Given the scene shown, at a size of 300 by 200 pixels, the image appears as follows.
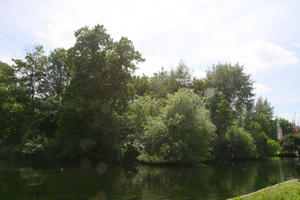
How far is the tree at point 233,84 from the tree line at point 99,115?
10873 mm

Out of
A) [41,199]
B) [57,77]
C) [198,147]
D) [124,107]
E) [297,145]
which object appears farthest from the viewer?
[297,145]

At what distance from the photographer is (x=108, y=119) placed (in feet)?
120

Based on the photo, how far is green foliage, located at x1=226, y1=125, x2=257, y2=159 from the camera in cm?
4784

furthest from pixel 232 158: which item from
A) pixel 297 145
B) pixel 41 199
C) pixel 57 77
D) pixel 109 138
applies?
pixel 41 199

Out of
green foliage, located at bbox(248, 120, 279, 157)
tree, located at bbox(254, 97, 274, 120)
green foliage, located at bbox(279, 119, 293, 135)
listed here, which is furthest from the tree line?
green foliage, located at bbox(279, 119, 293, 135)

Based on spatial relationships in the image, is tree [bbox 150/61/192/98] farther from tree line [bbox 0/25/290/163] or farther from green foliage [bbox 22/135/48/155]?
green foliage [bbox 22/135/48/155]

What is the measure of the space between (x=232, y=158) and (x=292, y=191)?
4094 centimetres

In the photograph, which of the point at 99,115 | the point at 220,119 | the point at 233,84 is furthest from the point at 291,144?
the point at 99,115

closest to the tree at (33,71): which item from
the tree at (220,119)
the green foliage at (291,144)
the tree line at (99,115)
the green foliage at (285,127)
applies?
the tree line at (99,115)

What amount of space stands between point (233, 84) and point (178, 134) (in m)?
30.9

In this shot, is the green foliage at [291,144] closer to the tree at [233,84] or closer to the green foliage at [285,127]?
the tree at [233,84]

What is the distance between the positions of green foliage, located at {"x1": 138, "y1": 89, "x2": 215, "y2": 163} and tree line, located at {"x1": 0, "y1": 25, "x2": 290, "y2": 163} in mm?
132

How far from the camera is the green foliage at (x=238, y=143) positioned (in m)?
47.8

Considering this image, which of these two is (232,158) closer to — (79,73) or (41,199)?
(79,73)
